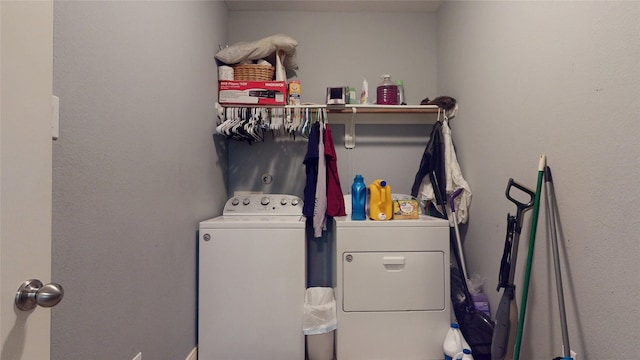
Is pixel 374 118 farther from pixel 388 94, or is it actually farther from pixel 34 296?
pixel 34 296

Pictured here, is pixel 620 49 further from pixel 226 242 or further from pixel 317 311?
pixel 226 242

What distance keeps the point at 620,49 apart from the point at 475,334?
1.46 metres

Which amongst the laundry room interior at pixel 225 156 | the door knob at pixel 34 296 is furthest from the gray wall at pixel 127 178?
the door knob at pixel 34 296

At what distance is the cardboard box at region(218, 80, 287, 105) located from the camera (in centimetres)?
212

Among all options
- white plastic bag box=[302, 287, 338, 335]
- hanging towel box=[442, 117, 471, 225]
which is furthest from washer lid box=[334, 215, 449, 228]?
white plastic bag box=[302, 287, 338, 335]

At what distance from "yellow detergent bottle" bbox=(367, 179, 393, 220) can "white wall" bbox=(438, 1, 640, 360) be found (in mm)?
577

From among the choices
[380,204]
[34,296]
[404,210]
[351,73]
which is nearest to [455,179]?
[404,210]

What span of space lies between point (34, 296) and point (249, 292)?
1285 mm

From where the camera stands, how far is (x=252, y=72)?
216 centimetres

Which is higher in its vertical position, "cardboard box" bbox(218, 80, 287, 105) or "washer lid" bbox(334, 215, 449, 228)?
"cardboard box" bbox(218, 80, 287, 105)

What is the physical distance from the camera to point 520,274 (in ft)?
4.79

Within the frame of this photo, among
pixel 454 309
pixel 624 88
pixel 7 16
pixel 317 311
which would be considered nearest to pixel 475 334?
pixel 454 309

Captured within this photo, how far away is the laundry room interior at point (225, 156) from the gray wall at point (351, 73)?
0.14m

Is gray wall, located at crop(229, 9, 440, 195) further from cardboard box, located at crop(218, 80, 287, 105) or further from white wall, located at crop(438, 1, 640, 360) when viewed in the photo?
white wall, located at crop(438, 1, 640, 360)
